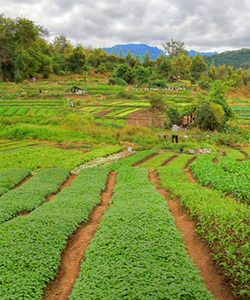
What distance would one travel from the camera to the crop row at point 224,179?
1330 cm

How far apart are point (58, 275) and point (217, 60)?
567ft

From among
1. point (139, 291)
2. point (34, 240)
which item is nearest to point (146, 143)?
point (34, 240)

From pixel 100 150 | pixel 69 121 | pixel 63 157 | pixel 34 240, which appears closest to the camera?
pixel 34 240

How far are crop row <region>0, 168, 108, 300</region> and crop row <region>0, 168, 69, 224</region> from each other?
4.39 feet

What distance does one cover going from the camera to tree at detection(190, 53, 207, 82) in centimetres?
9025

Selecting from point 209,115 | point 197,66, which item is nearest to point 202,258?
point 209,115

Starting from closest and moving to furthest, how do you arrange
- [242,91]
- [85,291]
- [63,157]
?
[85,291] → [63,157] → [242,91]

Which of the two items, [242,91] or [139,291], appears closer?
[139,291]

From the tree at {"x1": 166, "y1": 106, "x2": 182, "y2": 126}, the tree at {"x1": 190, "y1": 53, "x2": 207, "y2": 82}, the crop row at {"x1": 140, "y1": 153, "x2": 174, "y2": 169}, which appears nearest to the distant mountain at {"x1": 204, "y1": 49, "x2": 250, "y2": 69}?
the tree at {"x1": 190, "y1": 53, "x2": 207, "y2": 82}

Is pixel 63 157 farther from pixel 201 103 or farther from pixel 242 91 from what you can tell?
pixel 242 91

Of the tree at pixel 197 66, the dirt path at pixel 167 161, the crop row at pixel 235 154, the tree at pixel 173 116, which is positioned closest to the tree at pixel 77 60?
the tree at pixel 197 66

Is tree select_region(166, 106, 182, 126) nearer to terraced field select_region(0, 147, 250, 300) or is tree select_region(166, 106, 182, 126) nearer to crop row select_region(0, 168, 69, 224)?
crop row select_region(0, 168, 69, 224)

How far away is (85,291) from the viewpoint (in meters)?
6.71

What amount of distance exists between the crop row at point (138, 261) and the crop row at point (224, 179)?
4.53 m
